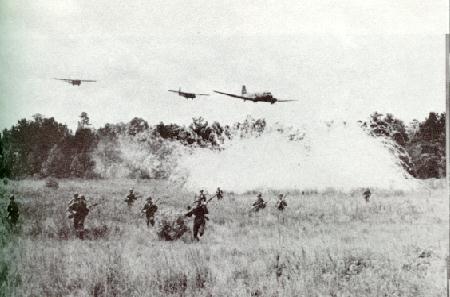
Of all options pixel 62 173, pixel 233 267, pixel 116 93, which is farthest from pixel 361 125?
pixel 62 173

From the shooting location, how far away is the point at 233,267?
7.01 meters

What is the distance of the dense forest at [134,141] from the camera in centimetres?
709

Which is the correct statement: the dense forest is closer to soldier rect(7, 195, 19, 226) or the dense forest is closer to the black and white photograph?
the black and white photograph

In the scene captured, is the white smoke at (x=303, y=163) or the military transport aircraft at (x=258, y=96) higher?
the military transport aircraft at (x=258, y=96)

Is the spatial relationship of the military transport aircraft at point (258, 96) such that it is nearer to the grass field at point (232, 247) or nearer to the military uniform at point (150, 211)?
the grass field at point (232, 247)

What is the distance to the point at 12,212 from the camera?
7.08 metres

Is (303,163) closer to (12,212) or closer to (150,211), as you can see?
(150,211)

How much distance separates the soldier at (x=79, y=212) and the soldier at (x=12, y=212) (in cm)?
78

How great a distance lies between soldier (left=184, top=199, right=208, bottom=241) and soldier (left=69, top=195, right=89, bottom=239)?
1.57 meters

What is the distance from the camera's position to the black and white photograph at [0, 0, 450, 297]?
687 centimetres

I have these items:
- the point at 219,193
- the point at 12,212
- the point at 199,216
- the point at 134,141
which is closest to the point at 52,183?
the point at 12,212

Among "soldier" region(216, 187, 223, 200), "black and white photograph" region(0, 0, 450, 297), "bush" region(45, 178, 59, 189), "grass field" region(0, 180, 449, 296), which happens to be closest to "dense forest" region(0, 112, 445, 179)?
"black and white photograph" region(0, 0, 450, 297)

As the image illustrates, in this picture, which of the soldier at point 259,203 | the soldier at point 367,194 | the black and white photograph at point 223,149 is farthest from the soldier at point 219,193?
the soldier at point 367,194

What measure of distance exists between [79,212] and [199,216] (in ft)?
5.99
